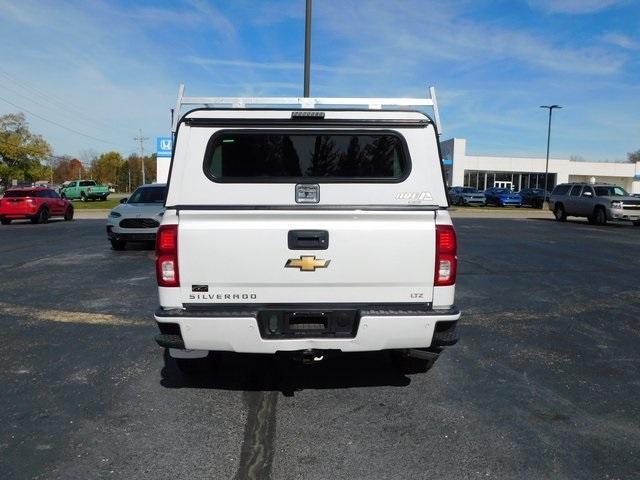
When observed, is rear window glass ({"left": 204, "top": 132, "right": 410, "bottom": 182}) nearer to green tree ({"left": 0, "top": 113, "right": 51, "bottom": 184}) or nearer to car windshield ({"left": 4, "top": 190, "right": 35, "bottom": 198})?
car windshield ({"left": 4, "top": 190, "right": 35, "bottom": 198})

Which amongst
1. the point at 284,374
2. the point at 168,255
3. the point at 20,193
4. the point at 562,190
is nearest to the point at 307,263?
the point at 168,255

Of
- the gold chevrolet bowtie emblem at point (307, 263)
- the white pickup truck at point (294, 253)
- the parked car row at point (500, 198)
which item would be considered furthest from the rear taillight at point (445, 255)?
the parked car row at point (500, 198)

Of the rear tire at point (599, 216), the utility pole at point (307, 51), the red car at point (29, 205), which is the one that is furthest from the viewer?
the rear tire at point (599, 216)

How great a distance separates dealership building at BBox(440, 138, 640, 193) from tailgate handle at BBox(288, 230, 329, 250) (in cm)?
6883

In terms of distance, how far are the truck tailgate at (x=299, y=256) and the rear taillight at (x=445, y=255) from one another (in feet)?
0.15

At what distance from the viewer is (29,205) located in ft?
78.9

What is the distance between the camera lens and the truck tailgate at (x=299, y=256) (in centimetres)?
397

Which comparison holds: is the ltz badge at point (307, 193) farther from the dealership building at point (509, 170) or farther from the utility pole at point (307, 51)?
the dealership building at point (509, 170)

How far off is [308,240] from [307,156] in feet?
2.31

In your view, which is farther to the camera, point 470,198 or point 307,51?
point 470,198

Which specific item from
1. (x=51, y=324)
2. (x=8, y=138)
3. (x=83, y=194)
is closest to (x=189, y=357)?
(x=51, y=324)

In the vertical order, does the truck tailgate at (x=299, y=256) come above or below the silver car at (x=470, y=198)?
above

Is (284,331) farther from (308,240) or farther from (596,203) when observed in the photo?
(596,203)

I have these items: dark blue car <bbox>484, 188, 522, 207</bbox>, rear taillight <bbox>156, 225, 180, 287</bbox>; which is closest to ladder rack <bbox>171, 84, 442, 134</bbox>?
rear taillight <bbox>156, 225, 180, 287</bbox>
